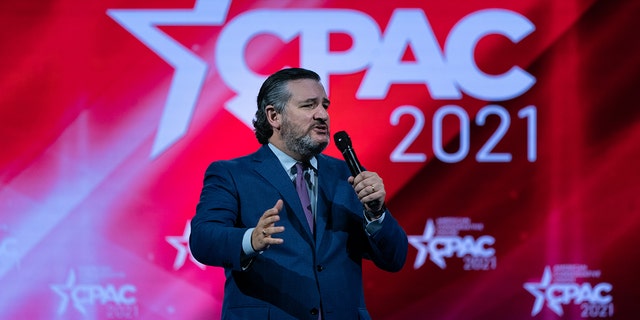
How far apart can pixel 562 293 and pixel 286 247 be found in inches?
83.7

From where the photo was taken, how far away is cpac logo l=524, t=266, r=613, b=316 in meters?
3.64

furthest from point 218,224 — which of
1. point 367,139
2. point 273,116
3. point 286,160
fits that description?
point 367,139

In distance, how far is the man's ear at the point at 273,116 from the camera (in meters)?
2.32

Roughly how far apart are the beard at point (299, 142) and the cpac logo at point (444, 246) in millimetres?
1597

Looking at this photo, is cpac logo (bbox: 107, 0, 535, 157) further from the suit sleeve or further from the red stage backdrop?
the suit sleeve

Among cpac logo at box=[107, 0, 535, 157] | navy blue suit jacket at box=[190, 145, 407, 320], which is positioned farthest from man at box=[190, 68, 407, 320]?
cpac logo at box=[107, 0, 535, 157]

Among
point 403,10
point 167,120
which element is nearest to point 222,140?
point 167,120

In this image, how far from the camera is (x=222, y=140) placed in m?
3.71

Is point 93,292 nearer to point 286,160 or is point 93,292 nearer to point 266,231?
point 286,160

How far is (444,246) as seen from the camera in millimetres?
3682

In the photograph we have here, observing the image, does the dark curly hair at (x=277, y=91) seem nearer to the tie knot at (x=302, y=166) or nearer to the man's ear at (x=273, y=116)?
the man's ear at (x=273, y=116)

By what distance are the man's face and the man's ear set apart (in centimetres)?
3

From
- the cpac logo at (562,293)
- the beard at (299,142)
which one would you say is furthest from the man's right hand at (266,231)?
the cpac logo at (562,293)

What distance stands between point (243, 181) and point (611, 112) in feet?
7.61
